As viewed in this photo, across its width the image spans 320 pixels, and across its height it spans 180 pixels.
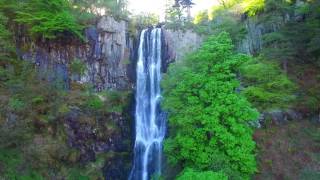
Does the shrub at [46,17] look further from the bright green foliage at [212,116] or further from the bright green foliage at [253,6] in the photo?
the bright green foliage at [253,6]

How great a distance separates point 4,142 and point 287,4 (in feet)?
67.9

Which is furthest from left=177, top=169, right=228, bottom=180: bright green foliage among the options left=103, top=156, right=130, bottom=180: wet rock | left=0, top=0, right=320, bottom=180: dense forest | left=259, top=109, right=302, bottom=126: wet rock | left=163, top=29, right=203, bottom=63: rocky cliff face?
left=163, top=29, right=203, bottom=63: rocky cliff face

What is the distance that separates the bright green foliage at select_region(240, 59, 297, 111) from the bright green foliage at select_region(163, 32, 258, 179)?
2.92 metres

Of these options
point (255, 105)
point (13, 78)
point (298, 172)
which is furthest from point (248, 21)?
point (13, 78)

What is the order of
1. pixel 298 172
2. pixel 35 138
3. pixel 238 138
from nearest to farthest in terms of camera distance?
Answer: 1. pixel 238 138
2. pixel 298 172
3. pixel 35 138

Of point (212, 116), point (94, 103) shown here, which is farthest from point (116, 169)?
point (212, 116)

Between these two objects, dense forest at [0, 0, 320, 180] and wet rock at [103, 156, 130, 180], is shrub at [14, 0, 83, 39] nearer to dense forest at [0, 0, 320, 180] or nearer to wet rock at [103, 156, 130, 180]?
dense forest at [0, 0, 320, 180]

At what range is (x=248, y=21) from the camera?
29781 mm

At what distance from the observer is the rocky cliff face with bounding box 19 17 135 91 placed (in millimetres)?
26906

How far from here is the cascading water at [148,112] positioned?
2486cm

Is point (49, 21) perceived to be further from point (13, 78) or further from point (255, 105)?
point (255, 105)

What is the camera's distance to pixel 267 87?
22250mm

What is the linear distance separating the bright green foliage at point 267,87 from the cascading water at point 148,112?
276 inches

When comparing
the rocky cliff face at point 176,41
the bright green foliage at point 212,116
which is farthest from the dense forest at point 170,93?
the rocky cliff face at point 176,41
